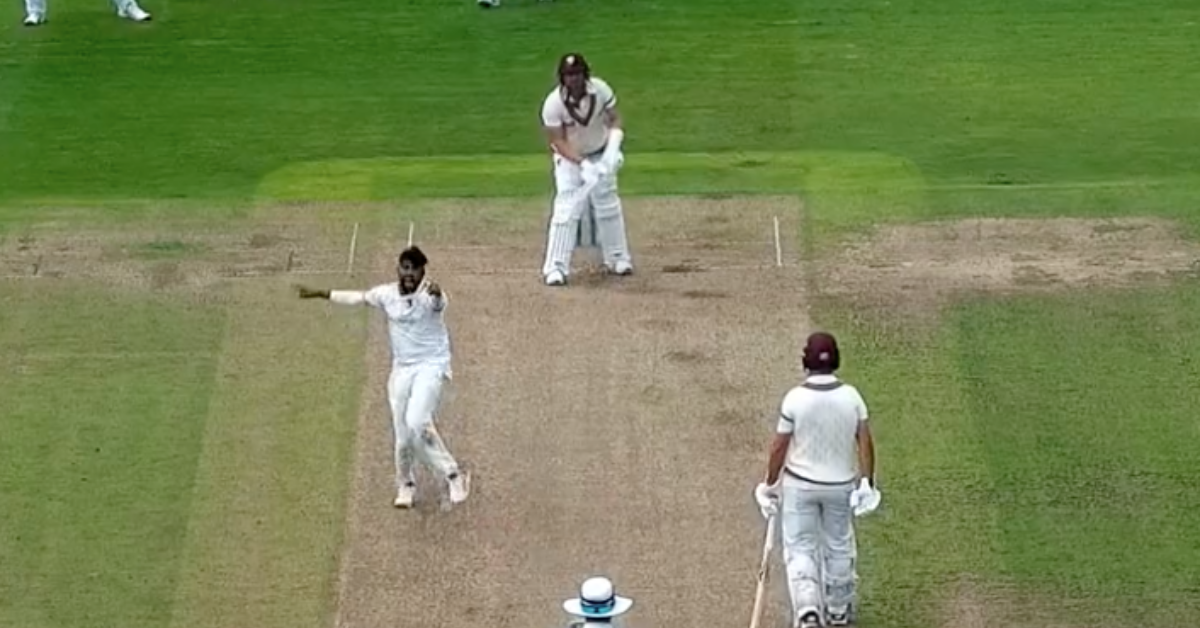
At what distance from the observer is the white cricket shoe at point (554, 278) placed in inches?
770

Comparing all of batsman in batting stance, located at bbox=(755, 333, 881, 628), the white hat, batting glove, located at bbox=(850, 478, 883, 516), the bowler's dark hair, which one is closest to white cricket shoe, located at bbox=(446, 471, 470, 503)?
the bowler's dark hair

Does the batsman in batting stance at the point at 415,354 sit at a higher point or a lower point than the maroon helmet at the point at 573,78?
lower

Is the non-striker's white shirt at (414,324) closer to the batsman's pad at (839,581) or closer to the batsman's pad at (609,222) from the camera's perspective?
the batsman's pad at (839,581)

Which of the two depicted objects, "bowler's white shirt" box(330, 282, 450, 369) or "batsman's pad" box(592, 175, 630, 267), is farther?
"batsman's pad" box(592, 175, 630, 267)

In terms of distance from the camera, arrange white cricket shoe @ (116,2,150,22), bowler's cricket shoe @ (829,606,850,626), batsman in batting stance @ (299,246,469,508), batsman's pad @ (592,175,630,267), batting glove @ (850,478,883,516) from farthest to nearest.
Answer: white cricket shoe @ (116,2,150,22) < batsman's pad @ (592,175,630,267) < batsman in batting stance @ (299,246,469,508) < bowler's cricket shoe @ (829,606,850,626) < batting glove @ (850,478,883,516)

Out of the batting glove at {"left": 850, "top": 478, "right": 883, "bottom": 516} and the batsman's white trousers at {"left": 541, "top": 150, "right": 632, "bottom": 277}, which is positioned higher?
the batting glove at {"left": 850, "top": 478, "right": 883, "bottom": 516}

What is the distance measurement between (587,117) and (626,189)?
2920 mm

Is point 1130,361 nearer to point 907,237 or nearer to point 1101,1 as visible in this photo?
point 907,237

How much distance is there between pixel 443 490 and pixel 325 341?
8.64 ft

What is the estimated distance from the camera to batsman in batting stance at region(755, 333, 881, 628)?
45.9 ft

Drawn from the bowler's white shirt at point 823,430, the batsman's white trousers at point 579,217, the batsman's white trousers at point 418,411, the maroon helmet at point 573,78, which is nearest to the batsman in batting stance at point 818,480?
the bowler's white shirt at point 823,430

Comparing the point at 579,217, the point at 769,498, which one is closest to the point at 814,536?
the point at 769,498

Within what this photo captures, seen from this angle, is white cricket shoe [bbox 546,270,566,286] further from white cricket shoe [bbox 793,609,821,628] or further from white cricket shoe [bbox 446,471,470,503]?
white cricket shoe [bbox 793,609,821,628]

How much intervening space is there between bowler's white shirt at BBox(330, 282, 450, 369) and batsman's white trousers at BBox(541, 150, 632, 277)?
3.54 meters
